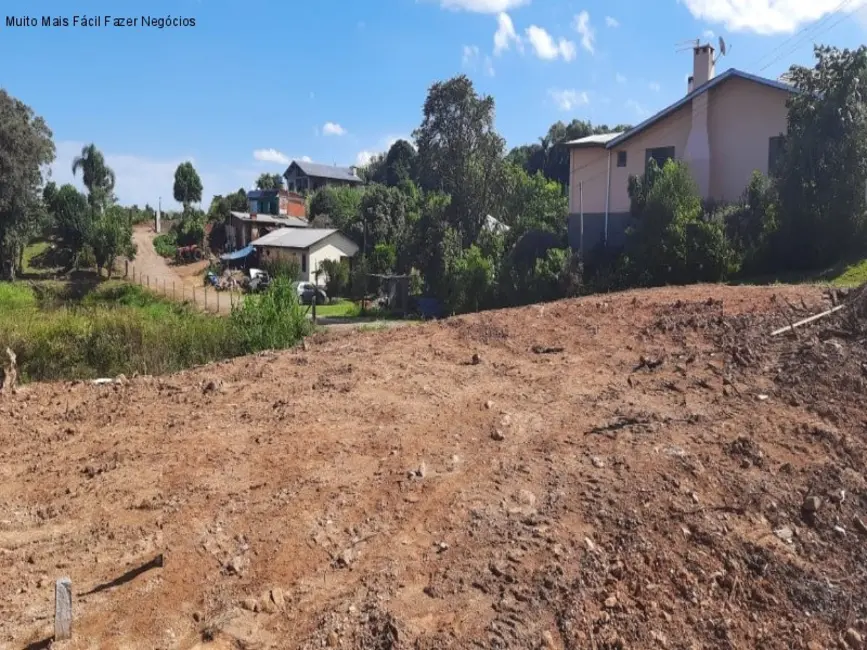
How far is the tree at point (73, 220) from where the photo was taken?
35.1 metres

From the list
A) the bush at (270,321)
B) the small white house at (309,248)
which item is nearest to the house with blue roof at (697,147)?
the bush at (270,321)

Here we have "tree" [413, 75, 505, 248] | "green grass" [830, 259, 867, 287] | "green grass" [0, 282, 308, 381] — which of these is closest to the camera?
"green grass" [0, 282, 308, 381]

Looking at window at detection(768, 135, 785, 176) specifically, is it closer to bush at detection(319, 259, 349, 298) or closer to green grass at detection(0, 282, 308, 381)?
green grass at detection(0, 282, 308, 381)

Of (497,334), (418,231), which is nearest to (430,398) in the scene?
(497,334)

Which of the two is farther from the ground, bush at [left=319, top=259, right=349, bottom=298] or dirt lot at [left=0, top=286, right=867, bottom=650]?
bush at [left=319, top=259, right=349, bottom=298]

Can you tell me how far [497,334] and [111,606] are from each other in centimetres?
488

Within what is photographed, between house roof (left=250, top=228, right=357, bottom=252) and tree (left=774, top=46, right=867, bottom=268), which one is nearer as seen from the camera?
tree (left=774, top=46, right=867, bottom=268)

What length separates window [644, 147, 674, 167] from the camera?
65.6 feet

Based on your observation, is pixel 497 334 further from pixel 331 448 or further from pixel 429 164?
pixel 429 164

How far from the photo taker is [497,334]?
309 inches

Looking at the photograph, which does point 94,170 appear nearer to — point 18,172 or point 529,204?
point 18,172

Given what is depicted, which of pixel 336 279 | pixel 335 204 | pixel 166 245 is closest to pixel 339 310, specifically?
pixel 336 279

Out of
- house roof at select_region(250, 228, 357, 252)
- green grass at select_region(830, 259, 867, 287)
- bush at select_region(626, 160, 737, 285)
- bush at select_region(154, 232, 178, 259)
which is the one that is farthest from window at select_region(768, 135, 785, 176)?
bush at select_region(154, 232, 178, 259)

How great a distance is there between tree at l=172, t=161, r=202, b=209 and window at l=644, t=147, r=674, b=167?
136 feet
